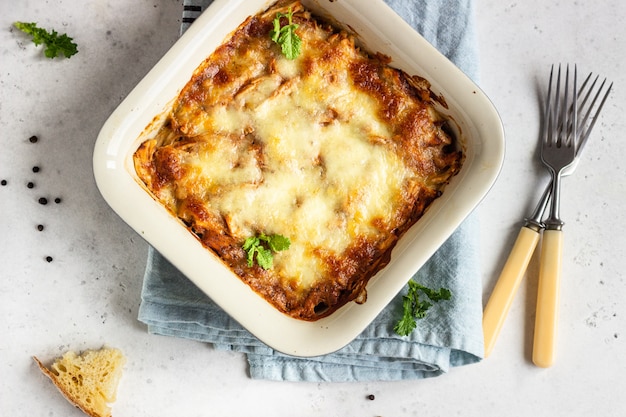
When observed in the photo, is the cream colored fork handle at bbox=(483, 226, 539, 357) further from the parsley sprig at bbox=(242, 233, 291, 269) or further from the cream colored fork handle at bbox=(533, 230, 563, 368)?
the parsley sprig at bbox=(242, 233, 291, 269)

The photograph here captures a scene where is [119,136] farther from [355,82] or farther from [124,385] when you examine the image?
[124,385]

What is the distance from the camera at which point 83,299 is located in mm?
2824

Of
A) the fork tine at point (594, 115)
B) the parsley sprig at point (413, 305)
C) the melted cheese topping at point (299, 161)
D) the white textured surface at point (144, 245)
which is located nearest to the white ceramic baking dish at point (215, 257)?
the melted cheese topping at point (299, 161)

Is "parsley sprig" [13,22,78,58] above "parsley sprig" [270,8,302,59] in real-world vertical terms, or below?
below

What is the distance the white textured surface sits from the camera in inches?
111

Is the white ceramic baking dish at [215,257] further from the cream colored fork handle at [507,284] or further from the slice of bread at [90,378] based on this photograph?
the slice of bread at [90,378]

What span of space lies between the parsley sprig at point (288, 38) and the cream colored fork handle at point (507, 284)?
1.14 meters

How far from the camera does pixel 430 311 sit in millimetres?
2699

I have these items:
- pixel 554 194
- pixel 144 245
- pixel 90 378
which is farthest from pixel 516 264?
pixel 90 378

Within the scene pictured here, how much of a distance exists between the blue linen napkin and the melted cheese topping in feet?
1.18

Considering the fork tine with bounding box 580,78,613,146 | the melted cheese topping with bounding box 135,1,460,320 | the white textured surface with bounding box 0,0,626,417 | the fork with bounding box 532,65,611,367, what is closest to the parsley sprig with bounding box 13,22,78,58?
the white textured surface with bounding box 0,0,626,417

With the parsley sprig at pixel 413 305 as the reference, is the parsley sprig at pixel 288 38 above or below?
above

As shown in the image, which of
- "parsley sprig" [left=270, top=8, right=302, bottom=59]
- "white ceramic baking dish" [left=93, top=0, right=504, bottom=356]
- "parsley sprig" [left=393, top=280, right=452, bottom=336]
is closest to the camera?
"white ceramic baking dish" [left=93, top=0, right=504, bottom=356]

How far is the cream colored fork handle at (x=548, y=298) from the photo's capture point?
2.77 meters
